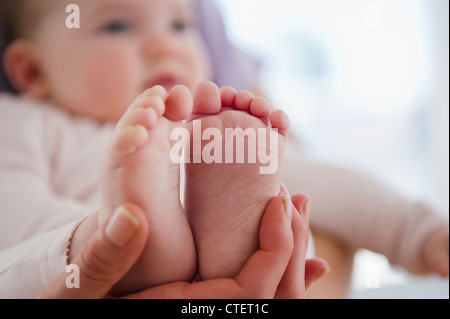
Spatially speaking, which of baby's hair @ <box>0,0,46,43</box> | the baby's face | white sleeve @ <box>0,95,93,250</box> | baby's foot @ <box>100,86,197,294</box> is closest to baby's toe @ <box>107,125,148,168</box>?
baby's foot @ <box>100,86,197,294</box>

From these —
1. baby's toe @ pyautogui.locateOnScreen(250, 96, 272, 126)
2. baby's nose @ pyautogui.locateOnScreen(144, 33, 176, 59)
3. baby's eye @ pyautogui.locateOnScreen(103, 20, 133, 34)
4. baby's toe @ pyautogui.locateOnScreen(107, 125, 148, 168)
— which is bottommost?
baby's toe @ pyautogui.locateOnScreen(107, 125, 148, 168)

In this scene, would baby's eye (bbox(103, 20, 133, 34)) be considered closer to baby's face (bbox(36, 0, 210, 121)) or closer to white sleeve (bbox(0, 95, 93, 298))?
baby's face (bbox(36, 0, 210, 121))

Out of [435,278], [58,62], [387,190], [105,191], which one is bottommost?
[435,278]

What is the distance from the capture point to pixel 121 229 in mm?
356

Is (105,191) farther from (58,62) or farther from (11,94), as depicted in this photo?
(11,94)

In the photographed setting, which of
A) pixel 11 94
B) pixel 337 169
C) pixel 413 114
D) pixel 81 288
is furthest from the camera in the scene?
pixel 413 114

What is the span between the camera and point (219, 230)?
42cm

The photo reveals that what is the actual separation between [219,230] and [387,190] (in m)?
0.46

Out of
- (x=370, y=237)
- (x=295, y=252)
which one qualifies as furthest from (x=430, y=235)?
(x=295, y=252)

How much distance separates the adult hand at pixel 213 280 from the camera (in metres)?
0.36

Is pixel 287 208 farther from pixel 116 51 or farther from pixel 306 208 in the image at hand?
pixel 116 51

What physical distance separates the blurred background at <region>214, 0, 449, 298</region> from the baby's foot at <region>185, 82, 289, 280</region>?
0.62 metres

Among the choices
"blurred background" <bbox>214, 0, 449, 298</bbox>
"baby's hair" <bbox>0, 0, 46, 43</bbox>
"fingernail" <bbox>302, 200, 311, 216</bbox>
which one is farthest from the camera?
"blurred background" <bbox>214, 0, 449, 298</bbox>

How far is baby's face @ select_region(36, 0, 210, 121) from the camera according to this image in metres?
0.77
